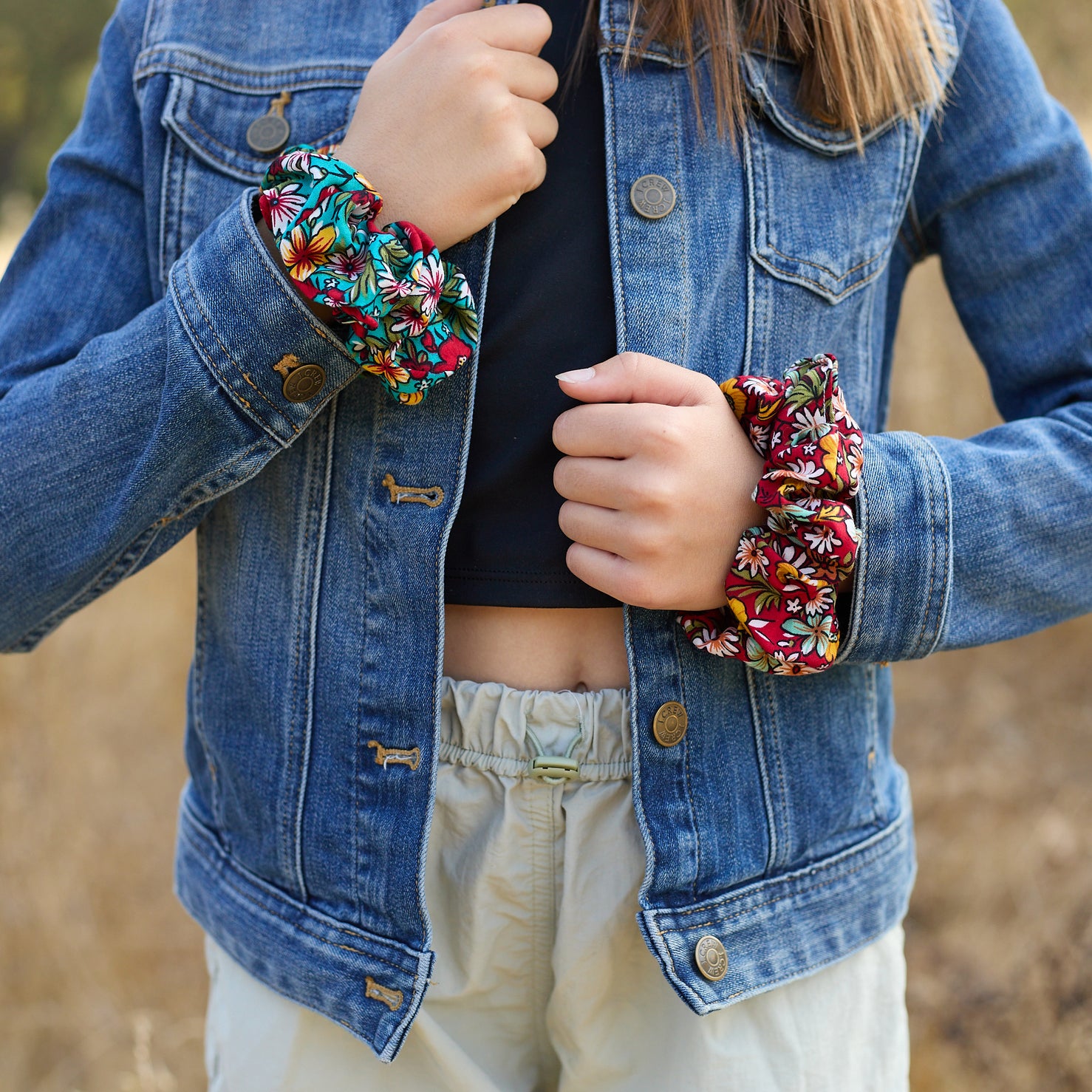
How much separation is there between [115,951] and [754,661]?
2.79 m

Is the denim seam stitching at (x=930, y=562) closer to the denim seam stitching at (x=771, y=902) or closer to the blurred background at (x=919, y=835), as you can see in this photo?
the denim seam stitching at (x=771, y=902)

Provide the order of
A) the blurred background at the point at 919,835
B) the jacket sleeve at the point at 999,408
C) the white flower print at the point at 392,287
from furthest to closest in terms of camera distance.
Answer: the blurred background at the point at 919,835, the jacket sleeve at the point at 999,408, the white flower print at the point at 392,287

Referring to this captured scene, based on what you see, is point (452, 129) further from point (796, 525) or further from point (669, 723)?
point (669, 723)

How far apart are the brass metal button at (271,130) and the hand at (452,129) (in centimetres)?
11

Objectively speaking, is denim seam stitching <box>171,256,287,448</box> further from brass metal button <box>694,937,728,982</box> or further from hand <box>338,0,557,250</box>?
brass metal button <box>694,937,728,982</box>

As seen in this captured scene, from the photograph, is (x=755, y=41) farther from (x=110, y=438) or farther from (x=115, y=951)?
(x=115, y=951)

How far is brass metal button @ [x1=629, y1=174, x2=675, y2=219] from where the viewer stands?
944 mm

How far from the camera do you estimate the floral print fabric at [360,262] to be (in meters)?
0.83

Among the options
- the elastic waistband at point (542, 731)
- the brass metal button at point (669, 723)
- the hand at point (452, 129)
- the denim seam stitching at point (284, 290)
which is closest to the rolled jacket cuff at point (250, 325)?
the denim seam stitching at point (284, 290)

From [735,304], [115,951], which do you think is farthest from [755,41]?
[115,951]

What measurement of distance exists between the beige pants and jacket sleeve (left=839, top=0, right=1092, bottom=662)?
0.98 ft

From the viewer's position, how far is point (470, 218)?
34.7 inches

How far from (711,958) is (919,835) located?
108 inches

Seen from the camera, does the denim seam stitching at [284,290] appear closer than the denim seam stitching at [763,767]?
Yes
